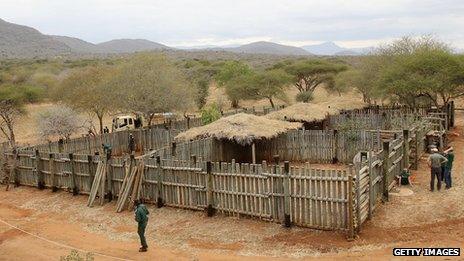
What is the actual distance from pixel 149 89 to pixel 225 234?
66.5 feet

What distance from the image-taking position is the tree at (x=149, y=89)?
3119 centimetres

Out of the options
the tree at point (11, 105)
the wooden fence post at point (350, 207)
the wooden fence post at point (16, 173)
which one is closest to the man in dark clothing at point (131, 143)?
the wooden fence post at point (16, 173)

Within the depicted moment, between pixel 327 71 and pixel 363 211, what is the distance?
4031cm

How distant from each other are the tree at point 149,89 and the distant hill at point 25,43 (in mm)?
105375

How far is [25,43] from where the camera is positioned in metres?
143

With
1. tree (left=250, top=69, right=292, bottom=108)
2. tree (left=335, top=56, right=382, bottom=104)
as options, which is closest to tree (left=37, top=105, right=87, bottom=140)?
tree (left=250, top=69, right=292, bottom=108)

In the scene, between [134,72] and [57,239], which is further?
[134,72]

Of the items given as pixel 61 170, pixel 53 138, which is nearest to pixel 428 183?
pixel 61 170

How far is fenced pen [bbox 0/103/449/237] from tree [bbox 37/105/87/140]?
10.7 m

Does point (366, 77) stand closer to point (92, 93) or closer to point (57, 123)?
point (92, 93)

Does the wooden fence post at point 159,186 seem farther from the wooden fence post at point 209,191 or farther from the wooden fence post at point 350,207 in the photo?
the wooden fence post at point 350,207

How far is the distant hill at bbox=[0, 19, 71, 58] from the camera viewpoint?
133 m

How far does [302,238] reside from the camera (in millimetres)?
11641

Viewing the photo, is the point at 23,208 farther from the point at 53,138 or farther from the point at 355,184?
the point at 53,138
